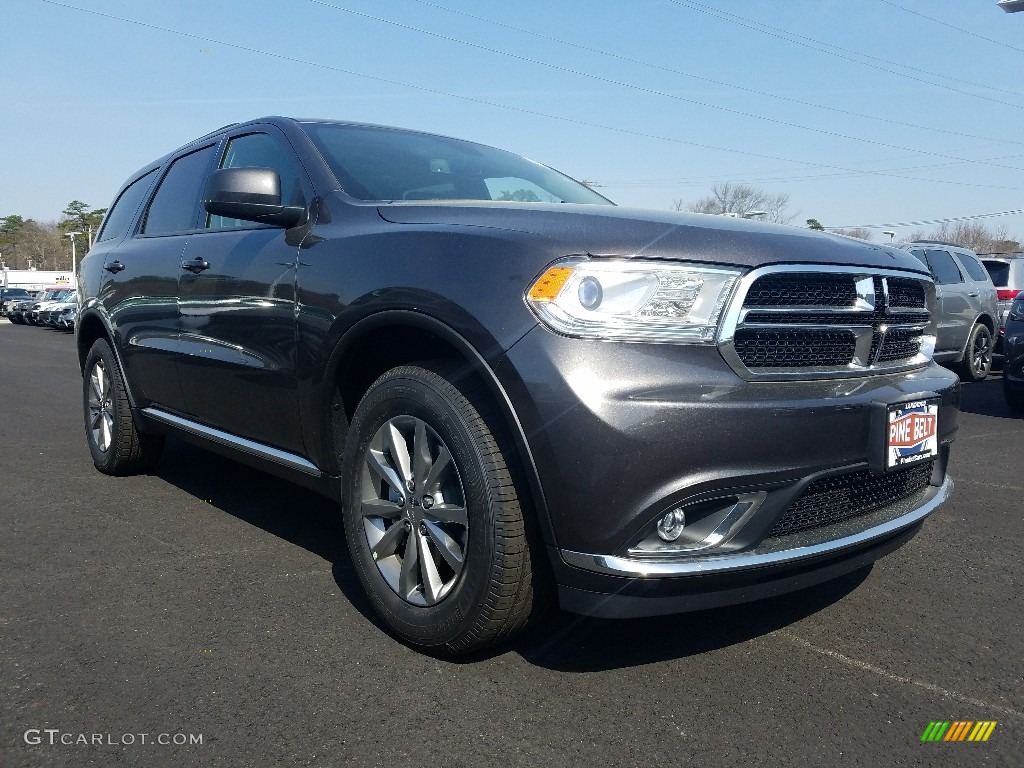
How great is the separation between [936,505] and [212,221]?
3142 millimetres

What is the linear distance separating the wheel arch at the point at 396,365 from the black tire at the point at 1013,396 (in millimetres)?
6634

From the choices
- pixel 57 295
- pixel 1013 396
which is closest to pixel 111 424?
pixel 1013 396

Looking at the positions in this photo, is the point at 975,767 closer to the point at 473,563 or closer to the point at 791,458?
the point at 791,458

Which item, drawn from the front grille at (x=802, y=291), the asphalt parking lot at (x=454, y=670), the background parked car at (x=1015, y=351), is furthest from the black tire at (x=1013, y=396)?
the front grille at (x=802, y=291)

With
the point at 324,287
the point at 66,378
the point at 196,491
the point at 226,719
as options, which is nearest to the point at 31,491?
the point at 196,491

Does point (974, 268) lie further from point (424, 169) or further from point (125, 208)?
point (125, 208)

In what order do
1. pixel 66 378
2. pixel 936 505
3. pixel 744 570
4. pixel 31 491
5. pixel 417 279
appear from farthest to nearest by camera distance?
pixel 66 378
pixel 31 491
pixel 936 505
pixel 417 279
pixel 744 570

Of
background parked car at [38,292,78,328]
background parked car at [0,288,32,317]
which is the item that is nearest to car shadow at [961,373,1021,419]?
background parked car at [38,292,78,328]

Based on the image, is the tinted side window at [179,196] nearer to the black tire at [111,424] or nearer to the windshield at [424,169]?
the black tire at [111,424]

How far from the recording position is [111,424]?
195 inches

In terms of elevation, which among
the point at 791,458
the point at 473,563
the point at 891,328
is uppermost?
the point at 891,328

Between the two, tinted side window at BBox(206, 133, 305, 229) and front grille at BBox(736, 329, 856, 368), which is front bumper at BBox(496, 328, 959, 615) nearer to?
front grille at BBox(736, 329, 856, 368)

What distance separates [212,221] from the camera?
157 inches

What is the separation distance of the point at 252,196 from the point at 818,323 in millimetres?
1918
